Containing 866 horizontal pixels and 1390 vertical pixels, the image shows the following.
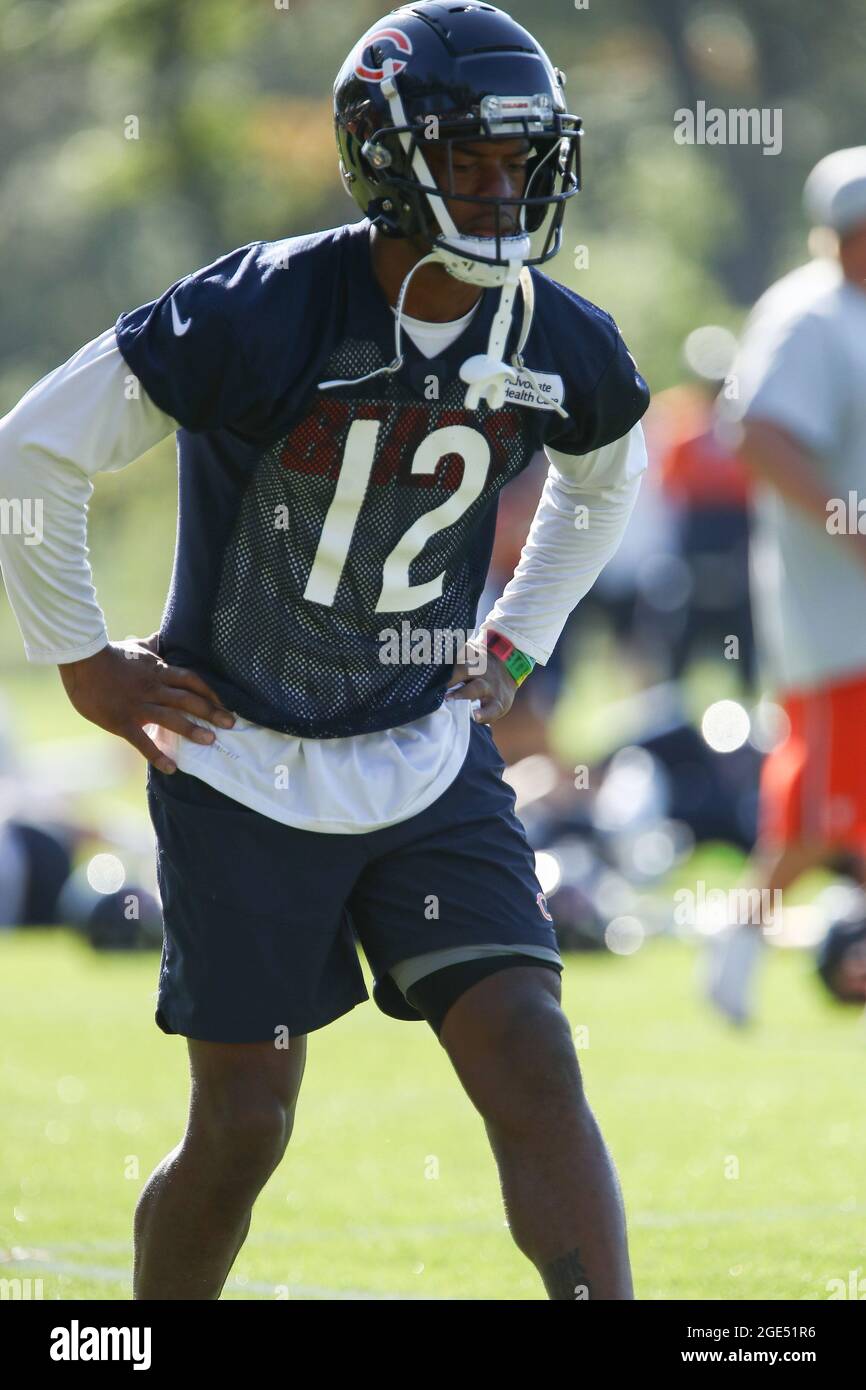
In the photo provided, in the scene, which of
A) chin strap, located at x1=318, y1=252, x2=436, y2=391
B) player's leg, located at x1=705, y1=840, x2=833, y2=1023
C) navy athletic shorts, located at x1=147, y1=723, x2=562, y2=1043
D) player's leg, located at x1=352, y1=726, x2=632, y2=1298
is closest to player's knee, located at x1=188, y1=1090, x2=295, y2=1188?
navy athletic shorts, located at x1=147, y1=723, x2=562, y2=1043

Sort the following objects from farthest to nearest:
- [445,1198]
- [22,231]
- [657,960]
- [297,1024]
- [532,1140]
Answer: [22,231] < [657,960] < [445,1198] < [297,1024] < [532,1140]

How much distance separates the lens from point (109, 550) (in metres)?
27.3

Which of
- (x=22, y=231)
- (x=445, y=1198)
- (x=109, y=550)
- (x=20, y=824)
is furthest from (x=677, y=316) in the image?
(x=445, y=1198)

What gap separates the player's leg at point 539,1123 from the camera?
303cm

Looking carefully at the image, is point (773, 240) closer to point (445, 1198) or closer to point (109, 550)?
point (109, 550)

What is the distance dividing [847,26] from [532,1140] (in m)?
25.6

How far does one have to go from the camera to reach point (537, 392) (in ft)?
10.9

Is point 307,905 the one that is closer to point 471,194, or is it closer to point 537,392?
point 537,392

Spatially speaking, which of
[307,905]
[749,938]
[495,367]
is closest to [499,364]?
[495,367]

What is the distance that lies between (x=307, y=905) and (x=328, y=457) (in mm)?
694

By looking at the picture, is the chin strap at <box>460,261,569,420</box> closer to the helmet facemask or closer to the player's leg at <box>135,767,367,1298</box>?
the helmet facemask

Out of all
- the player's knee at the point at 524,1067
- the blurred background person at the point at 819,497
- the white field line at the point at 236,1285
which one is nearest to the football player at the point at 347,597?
the player's knee at the point at 524,1067

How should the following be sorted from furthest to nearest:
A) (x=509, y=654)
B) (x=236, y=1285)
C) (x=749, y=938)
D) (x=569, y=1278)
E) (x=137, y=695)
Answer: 1. (x=749, y=938)
2. (x=236, y=1285)
3. (x=509, y=654)
4. (x=137, y=695)
5. (x=569, y=1278)

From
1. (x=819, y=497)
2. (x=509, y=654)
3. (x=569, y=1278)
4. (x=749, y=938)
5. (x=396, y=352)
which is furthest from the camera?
(x=749, y=938)
